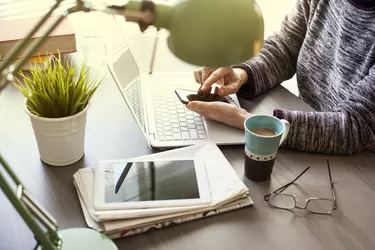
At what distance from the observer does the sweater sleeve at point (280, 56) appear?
4.13 feet

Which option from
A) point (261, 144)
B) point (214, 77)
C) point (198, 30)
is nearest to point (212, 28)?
point (198, 30)

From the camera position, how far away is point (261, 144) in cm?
92

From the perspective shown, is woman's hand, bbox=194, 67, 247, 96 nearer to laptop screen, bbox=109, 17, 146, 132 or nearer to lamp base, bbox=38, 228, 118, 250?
laptop screen, bbox=109, 17, 146, 132

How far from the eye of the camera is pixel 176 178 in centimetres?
92

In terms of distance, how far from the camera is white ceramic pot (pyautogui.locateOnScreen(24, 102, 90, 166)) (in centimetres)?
91

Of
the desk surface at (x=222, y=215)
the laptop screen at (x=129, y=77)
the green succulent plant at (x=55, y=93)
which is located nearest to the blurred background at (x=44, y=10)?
the laptop screen at (x=129, y=77)

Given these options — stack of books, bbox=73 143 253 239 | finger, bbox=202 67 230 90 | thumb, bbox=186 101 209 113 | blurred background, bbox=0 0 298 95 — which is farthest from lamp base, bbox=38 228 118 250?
blurred background, bbox=0 0 298 95

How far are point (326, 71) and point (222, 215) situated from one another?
626mm

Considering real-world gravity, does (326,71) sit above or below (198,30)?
below

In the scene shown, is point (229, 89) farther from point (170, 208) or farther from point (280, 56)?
point (170, 208)

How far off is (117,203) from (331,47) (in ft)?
2.45

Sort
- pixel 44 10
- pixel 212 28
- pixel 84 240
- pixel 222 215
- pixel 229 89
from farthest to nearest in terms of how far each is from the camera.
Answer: pixel 44 10 < pixel 229 89 < pixel 222 215 < pixel 84 240 < pixel 212 28

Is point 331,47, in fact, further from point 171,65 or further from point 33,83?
point 33,83

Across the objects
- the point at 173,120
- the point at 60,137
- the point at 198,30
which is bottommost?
the point at 173,120
